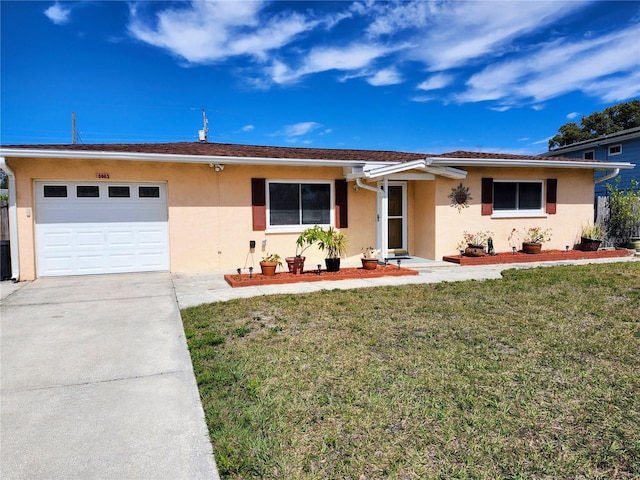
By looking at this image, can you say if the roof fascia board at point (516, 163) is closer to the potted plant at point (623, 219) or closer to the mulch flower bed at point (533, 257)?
the potted plant at point (623, 219)

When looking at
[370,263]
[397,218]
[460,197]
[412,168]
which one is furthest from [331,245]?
[460,197]

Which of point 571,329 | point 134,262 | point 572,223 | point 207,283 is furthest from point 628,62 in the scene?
point 134,262

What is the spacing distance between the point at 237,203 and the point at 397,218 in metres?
4.83

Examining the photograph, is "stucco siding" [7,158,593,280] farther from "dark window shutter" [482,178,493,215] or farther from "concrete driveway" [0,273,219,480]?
"concrete driveway" [0,273,219,480]

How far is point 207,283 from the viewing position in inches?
328

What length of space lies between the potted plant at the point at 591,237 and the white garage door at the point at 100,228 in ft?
40.5

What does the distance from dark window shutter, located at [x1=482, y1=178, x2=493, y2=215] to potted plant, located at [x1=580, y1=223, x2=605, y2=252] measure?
11.4 feet

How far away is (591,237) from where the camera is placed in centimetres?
1277

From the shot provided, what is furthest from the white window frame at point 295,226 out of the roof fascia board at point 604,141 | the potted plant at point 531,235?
the roof fascia board at point 604,141

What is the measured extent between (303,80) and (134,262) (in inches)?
497

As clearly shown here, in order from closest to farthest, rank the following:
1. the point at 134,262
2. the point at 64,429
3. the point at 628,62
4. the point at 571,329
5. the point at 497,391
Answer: the point at 64,429
the point at 497,391
the point at 571,329
the point at 134,262
the point at 628,62

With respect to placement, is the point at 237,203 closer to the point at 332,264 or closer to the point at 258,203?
the point at 258,203

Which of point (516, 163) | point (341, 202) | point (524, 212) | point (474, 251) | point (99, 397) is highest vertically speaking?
point (516, 163)

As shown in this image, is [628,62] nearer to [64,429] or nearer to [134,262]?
[134,262]
